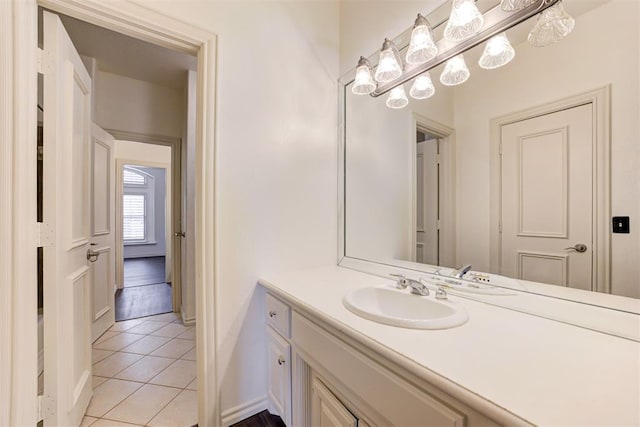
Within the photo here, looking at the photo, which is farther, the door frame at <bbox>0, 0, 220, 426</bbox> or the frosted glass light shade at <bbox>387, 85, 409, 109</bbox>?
the frosted glass light shade at <bbox>387, 85, 409, 109</bbox>

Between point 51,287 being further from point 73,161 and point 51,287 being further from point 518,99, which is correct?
point 518,99

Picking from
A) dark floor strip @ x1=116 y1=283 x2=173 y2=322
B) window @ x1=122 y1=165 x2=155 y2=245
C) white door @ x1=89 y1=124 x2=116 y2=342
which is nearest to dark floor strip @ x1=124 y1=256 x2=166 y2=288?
dark floor strip @ x1=116 y1=283 x2=173 y2=322

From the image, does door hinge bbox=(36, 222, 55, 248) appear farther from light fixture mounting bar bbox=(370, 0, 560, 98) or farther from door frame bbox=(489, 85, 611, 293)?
door frame bbox=(489, 85, 611, 293)

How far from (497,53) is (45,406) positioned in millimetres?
2383

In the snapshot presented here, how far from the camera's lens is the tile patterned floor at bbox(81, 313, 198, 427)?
149 cm

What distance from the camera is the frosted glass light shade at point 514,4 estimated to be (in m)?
Answer: 0.98

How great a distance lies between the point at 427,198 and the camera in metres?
1.40

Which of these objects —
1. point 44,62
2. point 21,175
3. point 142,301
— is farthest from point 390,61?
point 142,301

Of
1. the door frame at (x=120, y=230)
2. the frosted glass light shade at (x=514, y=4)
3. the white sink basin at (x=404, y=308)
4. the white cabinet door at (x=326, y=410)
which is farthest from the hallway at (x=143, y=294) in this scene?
the frosted glass light shade at (x=514, y=4)

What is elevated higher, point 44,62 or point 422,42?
point 422,42

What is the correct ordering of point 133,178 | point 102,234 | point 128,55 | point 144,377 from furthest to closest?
point 133,178 → point 102,234 → point 128,55 → point 144,377

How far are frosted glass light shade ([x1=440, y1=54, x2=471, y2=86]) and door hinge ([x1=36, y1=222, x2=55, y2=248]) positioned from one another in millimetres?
1880

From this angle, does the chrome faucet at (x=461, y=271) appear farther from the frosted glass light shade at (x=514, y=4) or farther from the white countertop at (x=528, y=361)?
the frosted glass light shade at (x=514, y=4)

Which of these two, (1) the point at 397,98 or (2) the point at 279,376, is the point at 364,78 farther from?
(2) the point at 279,376
